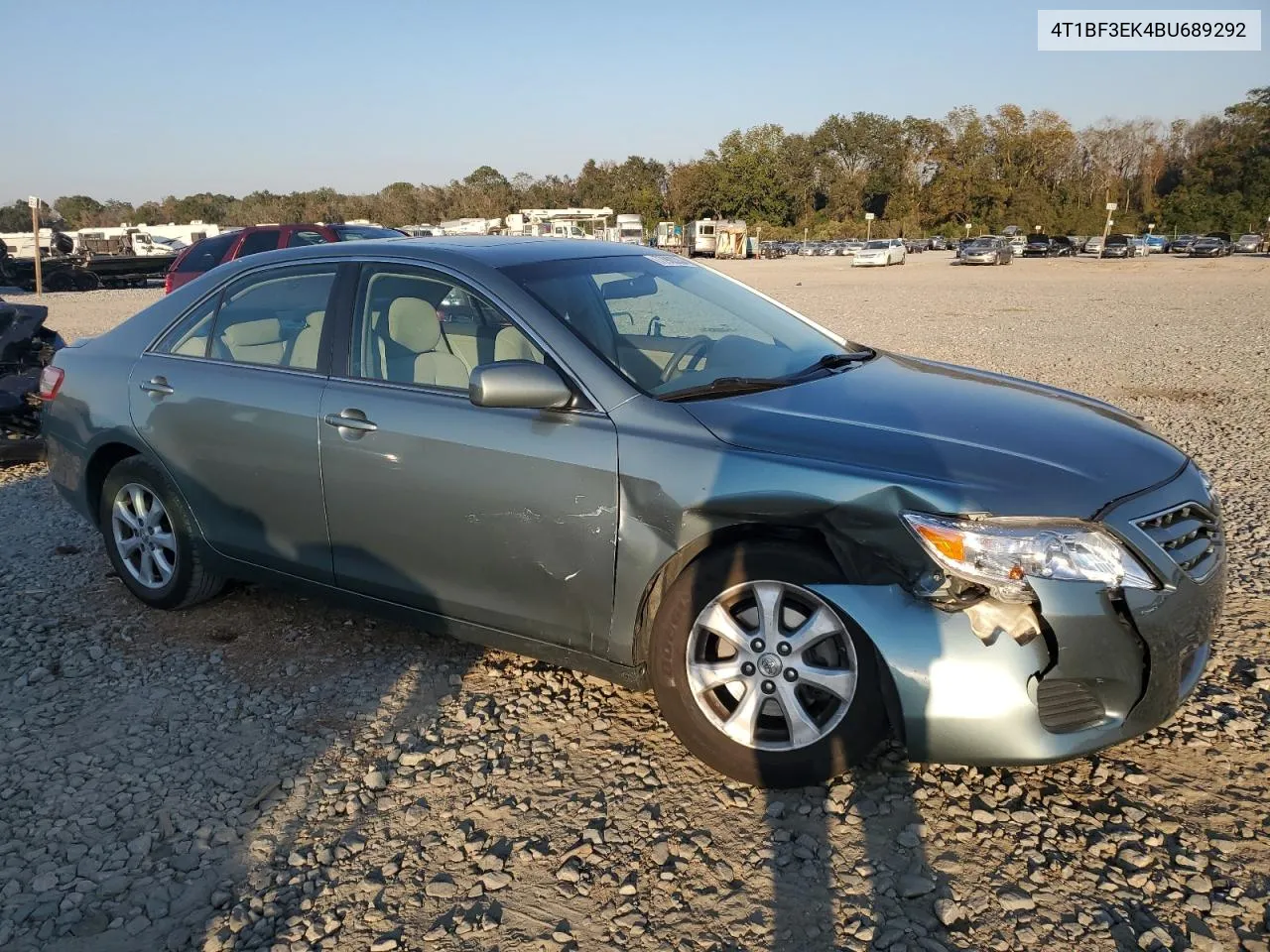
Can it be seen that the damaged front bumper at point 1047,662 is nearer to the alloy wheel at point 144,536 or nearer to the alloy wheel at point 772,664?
the alloy wheel at point 772,664

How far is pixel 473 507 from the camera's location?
3.35 meters

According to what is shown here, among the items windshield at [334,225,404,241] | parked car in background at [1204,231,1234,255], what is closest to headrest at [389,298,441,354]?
windshield at [334,225,404,241]

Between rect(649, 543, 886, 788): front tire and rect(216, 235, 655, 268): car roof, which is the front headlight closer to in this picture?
rect(649, 543, 886, 788): front tire

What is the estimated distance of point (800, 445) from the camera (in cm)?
294

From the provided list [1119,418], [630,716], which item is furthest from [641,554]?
[1119,418]

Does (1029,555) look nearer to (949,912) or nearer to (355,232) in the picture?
(949,912)

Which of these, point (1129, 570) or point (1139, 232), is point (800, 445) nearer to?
point (1129, 570)

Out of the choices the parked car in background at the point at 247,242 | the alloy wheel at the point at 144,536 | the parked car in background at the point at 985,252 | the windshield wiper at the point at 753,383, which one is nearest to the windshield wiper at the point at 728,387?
the windshield wiper at the point at 753,383

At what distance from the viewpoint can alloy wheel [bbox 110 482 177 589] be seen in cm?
442

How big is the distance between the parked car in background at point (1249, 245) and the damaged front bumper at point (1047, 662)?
2888 inches

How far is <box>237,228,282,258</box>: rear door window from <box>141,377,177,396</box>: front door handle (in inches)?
407

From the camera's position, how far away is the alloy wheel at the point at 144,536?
14.5ft

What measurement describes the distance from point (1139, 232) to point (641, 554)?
92638 mm

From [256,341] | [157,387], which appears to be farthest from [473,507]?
[157,387]
